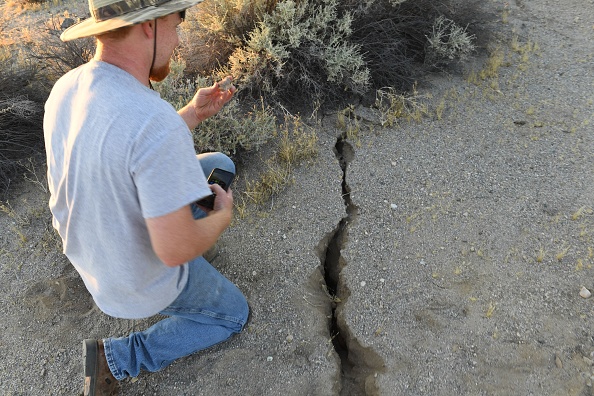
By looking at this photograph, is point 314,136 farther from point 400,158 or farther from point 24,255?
point 24,255

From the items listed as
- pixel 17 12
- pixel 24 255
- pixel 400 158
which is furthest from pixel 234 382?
pixel 17 12

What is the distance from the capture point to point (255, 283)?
268 centimetres

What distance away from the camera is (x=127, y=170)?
1435 mm

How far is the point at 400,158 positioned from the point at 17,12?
5.73m

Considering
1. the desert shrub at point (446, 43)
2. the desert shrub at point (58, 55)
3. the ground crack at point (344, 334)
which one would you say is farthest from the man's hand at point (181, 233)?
the desert shrub at point (446, 43)

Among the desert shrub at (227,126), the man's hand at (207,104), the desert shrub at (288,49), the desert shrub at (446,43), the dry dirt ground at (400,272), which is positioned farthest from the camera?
the desert shrub at (446,43)

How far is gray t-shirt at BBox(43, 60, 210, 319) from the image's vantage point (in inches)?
55.5

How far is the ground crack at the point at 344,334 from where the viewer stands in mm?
2297

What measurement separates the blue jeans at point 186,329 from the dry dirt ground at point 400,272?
139 mm

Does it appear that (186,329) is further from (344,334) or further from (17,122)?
(17,122)

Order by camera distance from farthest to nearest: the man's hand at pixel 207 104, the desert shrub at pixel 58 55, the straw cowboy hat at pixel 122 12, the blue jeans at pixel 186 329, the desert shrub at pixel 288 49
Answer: the desert shrub at pixel 58 55 < the desert shrub at pixel 288 49 < the man's hand at pixel 207 104 < the blue jeans at pixel 186 329 < the straw cowboy hat at pixel 122 12

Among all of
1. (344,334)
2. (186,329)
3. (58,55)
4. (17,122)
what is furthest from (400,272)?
(58,55)

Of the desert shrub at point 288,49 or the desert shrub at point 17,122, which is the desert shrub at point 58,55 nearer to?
the desert shrub at point 17,122

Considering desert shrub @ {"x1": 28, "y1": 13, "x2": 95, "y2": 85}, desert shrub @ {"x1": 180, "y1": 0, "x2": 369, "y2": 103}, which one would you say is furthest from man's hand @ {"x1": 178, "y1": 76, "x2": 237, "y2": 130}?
desert shrub @ {"x1": 28, "y1": 13, "x2": 95, "y2": 85}
